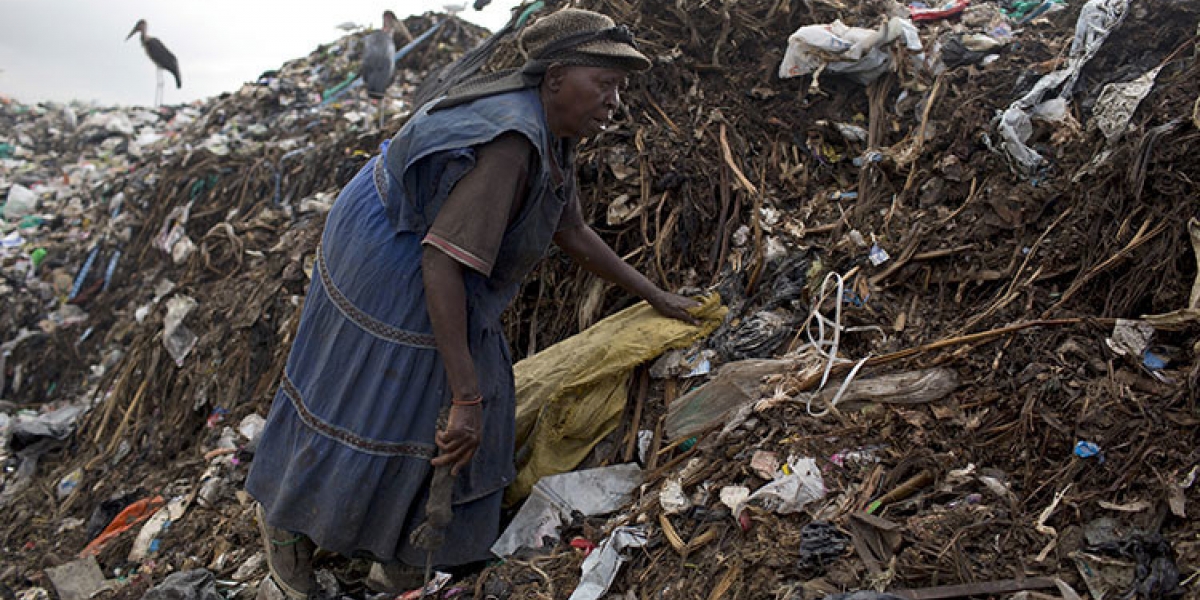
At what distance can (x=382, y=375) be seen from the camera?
7.74 feet

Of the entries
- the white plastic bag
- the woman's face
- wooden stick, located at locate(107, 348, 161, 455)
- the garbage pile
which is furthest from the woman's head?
the white plastic bag

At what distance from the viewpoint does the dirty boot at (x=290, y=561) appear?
2.56 m

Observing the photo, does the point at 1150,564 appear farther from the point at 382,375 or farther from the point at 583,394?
the point at 382,375

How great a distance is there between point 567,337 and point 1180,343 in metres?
2.00

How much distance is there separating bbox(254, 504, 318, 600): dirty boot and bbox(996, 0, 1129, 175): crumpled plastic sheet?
254 cm

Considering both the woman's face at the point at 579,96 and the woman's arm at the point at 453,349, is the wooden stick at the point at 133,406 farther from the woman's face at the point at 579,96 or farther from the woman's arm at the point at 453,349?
the woman's face at the point at 579,96

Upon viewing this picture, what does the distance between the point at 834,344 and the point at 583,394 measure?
852 mm

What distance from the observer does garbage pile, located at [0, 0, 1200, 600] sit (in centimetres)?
188

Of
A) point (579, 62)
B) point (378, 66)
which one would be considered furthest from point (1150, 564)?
point (378, 66)

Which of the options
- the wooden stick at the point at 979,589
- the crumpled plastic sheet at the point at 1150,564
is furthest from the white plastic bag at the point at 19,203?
the crumpled plastic sheet at the point at 1150,564

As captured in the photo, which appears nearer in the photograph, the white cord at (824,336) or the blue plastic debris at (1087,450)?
the blue plastic debris at (1087,450)

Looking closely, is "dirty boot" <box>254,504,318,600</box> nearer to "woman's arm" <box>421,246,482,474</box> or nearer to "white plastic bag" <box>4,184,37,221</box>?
"woman's arm" <box>421,246,482,474</box>

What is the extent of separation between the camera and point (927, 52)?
3490 mm

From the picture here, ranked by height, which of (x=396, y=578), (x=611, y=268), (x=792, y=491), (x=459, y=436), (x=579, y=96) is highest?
(x=579, y=96)
